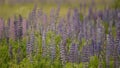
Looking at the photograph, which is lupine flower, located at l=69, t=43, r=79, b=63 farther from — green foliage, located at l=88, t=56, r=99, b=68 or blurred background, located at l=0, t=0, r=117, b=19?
blurred background, located at l=0, t=0, r=117, b=19

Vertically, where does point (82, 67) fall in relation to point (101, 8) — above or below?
below

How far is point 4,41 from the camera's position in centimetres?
713

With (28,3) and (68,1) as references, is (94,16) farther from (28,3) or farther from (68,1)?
(28,3)

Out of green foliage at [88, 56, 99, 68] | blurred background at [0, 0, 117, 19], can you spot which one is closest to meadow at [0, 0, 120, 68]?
green foliage at [88, 56, 99, 68]

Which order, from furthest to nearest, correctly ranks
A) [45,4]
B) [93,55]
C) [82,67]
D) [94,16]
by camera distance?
[45,4], [94,16], [93,55], [82,67]

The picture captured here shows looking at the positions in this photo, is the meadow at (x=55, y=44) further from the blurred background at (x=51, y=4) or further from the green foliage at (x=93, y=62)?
the blurred background at (x=51, y=4)

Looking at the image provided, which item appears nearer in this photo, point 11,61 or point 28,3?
point 11,61

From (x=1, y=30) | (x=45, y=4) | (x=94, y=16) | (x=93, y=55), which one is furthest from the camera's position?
(x=45, y=4)

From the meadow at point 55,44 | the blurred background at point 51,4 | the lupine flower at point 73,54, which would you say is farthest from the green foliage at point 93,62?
the blurred background at point 51,4

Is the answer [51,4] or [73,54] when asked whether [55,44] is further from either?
[51,4]

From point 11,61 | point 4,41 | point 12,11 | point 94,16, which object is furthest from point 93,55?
point 12,11

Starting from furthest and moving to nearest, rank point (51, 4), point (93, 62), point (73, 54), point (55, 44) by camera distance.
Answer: point (51, 4), point (55, 44), point (93, 62), point (73, 54)

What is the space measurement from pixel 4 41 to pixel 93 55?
200 centimetres

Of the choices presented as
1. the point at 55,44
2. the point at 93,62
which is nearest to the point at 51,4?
the point at 55,44
